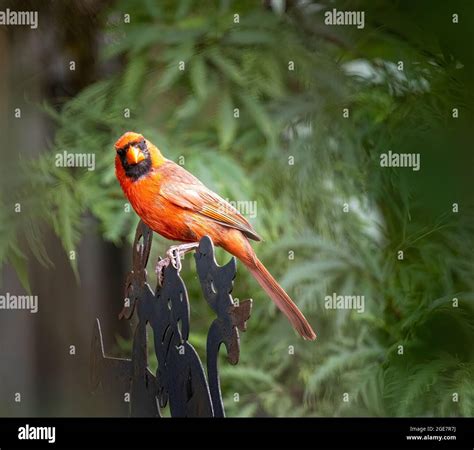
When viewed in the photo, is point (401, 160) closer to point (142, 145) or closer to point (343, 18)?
point (343, 18)

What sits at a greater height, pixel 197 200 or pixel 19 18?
pixel 19 18

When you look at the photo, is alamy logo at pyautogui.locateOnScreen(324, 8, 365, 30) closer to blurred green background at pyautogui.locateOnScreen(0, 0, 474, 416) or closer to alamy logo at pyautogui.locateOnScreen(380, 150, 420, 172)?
blurred green background at pyautogui.locateOnScreen(0, 0, 474, 416)

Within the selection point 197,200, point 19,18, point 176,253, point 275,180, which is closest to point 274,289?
point 197,200

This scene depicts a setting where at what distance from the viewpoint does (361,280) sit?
112 inches

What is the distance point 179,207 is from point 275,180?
2.04ft

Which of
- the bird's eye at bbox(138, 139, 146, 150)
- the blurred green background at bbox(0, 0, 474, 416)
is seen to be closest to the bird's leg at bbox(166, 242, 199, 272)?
the bird's eye at bbox(138, 139, 146, 150)

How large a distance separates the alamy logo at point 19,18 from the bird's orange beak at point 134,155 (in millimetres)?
843

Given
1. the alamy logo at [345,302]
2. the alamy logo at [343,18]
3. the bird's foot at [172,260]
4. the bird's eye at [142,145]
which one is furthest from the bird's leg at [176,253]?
the alamy logo at [343,18]

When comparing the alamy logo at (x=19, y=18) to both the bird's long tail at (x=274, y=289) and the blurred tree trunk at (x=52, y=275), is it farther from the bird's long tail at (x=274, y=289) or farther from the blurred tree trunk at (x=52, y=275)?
the bird's long tail at (x=274, y=289)

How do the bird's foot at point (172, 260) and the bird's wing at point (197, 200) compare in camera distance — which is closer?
the bird's foot at point (172, 260)

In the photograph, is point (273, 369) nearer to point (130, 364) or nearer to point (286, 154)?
point (286, 154)
